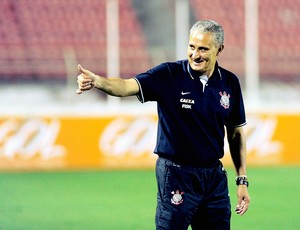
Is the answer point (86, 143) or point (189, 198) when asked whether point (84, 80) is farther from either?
point (86, 143)

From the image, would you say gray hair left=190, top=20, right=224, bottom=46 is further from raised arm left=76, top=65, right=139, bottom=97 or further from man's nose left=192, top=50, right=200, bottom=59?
raised arm left=76, top=65, right=139, bottom=97

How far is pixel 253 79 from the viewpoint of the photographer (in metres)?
16.2

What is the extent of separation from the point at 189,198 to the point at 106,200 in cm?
547

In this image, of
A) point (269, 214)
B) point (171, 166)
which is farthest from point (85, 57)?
point (171, 166)

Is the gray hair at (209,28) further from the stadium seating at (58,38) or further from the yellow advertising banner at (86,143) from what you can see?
the stadium seating at (58,38)

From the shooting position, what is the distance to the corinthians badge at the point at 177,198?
527cm

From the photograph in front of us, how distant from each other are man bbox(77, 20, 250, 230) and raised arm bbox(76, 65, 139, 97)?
0.06 feet

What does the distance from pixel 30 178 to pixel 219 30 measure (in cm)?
810

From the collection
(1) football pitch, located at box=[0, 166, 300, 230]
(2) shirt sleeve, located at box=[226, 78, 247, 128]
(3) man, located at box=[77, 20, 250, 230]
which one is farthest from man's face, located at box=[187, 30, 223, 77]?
(1) football pitch, located at box=[0, 166, 300, 230]

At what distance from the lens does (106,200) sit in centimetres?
1066

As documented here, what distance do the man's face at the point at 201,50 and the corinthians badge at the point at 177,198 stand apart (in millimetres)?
834

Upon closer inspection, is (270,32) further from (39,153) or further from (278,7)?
(39,153)

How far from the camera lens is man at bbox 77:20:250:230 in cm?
526

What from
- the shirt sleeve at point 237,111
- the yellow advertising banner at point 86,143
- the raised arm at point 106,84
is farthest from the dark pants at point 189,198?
the yellow advertising banner at point 86,143
